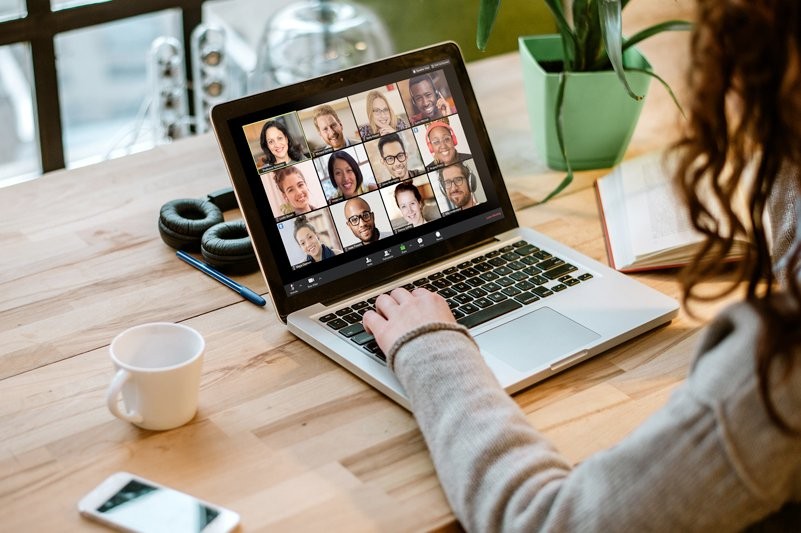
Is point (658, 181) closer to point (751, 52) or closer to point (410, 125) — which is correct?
point (410, 125)

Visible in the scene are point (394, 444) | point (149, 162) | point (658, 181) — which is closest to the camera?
point (394, 444)

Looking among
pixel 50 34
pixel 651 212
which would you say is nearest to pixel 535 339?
pixel 651 212

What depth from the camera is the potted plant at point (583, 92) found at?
56.0 inches

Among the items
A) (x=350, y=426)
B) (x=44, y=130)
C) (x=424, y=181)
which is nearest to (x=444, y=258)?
(x=424, y=181)

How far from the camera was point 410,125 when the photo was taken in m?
1.21

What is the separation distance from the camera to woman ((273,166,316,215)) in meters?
1.12

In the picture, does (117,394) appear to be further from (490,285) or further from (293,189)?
(490,285)

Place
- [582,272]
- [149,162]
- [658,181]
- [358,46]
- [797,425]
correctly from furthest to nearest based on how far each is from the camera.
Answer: [358,46] → [149,162] → [658,181] → [582,272] → [797,425]

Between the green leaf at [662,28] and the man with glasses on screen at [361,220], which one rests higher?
the green leaf at [662,28]

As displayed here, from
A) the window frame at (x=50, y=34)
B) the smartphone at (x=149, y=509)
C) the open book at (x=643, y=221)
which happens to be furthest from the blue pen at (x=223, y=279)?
the window frame at (x=50, y=34)

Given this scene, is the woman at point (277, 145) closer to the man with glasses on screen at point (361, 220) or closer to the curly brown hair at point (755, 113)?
the man with glasses on screen at point (361, 220)

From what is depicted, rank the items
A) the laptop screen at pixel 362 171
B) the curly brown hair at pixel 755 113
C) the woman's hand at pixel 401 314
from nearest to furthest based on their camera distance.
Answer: the curly brown hair at pixel 755 113 < the woman's hand at pixel 401 314 < the laptop screen at pixel 362 171

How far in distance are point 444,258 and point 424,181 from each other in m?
0.10

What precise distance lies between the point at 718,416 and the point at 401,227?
574 millimetres
